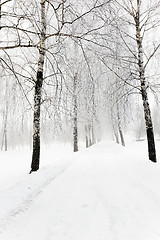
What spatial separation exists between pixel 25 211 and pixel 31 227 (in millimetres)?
703

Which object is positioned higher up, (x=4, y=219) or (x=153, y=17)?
(x=153, y=17)

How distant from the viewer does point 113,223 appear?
2.48m

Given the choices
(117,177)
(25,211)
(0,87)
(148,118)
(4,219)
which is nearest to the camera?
(4,219)

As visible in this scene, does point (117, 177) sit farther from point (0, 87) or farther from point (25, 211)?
point (0, 87)

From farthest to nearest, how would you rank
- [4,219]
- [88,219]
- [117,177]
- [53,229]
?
[117,177]
[4,219]
[88,219]
[53,229]

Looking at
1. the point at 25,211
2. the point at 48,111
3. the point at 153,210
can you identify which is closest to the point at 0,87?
the point at 48,111

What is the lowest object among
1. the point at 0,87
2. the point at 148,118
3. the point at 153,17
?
the point at 148,118

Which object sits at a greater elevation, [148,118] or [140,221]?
[148,118]

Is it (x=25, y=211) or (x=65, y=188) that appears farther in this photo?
(x=65, y=188)

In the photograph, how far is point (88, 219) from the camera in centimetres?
262

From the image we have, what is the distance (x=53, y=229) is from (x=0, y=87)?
21.9 metres

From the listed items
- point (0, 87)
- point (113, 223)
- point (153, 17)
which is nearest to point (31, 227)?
point (113, 223)

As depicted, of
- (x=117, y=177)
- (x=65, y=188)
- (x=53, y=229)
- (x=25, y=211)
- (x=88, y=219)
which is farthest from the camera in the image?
(x=117, y=177)

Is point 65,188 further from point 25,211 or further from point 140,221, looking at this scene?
point 140,221
